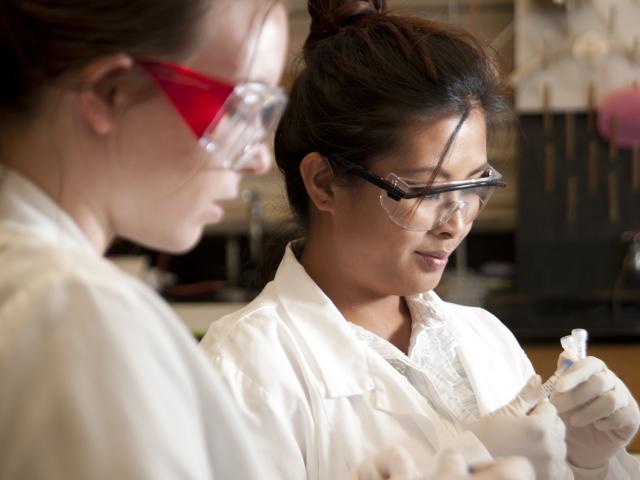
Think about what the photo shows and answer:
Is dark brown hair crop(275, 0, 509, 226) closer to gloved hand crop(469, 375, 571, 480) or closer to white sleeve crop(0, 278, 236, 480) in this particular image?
gloved hand crop(469, 375, 571, 480)

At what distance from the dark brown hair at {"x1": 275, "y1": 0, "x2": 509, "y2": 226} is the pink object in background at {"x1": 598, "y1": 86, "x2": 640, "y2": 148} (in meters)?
2.48

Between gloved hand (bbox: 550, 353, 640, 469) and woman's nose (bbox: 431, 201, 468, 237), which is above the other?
woman's nose (bbox: 431, 201, 468, 237)

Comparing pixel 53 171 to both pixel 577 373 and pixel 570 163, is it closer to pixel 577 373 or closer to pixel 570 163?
pixel 577 373

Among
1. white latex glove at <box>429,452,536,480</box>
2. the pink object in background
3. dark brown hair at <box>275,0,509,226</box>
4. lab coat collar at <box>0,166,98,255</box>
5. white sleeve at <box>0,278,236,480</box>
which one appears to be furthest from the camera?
the pink object in background

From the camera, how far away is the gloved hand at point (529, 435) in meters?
1.52

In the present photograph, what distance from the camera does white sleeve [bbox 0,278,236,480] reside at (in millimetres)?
785

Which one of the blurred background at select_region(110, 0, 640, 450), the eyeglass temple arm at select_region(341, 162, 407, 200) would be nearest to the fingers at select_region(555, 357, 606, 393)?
the eyeglass temple arm at select_region(341, 162, 407, 200)

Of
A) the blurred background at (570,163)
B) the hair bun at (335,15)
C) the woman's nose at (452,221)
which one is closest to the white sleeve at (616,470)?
the woman's nose at (452,221)

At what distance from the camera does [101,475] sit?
79 cm

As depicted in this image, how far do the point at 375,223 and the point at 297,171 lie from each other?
0.77 feet

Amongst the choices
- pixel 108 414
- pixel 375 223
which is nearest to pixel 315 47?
pixel 375 223

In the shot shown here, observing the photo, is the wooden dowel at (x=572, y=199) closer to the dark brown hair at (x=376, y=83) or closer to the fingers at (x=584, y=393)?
the dark brown hair at (x=376, y=83)

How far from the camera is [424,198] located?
172cm

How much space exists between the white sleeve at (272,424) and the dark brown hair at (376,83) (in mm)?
462
